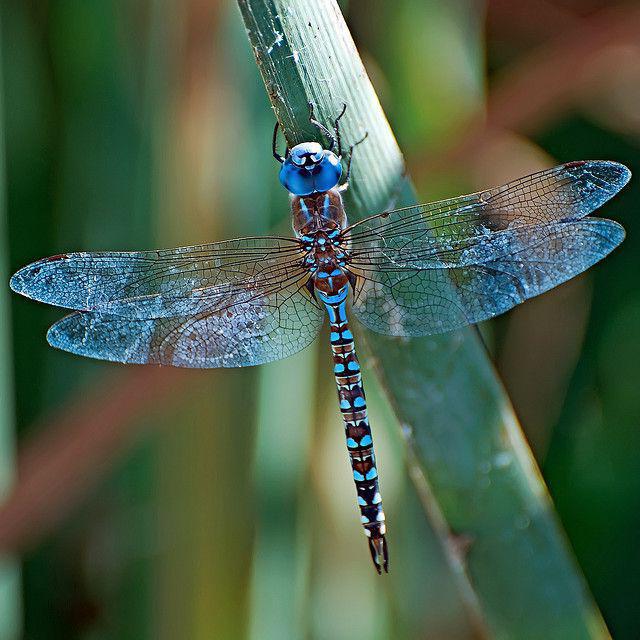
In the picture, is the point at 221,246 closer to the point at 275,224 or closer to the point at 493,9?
the point at 275,224

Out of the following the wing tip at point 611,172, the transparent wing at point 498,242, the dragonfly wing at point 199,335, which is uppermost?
the wing tip at point 611,172

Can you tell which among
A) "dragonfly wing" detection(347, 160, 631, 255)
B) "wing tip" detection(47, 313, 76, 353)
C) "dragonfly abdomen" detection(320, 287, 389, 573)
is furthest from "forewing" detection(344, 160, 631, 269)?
"wing tip" detection(47, 313, 76, 353)

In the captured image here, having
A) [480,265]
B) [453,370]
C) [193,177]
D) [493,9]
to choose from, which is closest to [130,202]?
[193,177]

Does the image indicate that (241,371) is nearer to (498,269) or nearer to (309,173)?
(309,173)

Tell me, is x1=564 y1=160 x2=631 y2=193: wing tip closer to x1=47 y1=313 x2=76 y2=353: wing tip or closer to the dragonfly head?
the dragonfly head

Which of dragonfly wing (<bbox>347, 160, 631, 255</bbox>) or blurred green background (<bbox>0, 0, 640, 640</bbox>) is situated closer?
dragonfly wing (<bbox>347, 160, 631, 255</bbox>)

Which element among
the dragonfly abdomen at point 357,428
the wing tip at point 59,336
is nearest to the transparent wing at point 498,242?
the dragonfly abdomen at point 357,428

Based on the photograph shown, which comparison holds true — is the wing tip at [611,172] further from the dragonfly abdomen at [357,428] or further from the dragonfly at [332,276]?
the dragonfly abdomen at [357,428]
